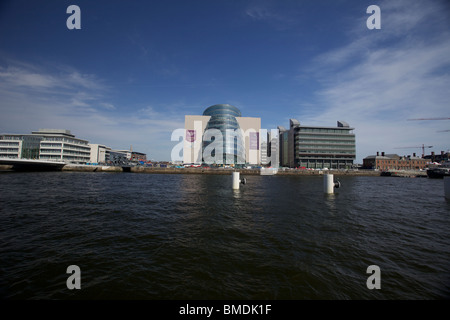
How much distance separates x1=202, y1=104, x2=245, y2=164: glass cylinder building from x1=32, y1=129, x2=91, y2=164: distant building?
71691mm

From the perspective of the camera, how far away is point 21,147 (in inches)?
3848

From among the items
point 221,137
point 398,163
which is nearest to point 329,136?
point 398,163

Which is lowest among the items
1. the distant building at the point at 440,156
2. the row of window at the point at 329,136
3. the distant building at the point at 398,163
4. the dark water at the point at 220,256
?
the dark water at the point at 220,256

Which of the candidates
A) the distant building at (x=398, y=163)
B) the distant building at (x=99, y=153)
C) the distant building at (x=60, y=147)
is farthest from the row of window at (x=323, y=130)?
the distant building at (x=99, y=153)

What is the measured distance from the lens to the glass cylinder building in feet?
349

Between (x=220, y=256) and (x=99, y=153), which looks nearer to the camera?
(x=220, y=256)

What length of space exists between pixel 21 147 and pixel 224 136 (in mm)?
110123

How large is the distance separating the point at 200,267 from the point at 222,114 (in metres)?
113

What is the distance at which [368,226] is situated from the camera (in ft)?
34.7

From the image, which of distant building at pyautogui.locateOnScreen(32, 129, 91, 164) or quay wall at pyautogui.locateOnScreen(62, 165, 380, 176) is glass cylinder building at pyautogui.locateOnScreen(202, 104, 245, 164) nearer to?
quay wall at pyautogui.locateOnScreen(62, 165, 380, 176)

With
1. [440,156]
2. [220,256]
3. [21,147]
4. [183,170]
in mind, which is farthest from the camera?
[440,156]

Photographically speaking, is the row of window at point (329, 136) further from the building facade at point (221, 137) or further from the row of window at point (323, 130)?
the building facade at point (221, 137)

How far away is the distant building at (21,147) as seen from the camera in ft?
319

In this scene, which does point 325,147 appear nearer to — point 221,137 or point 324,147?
point 324,147
